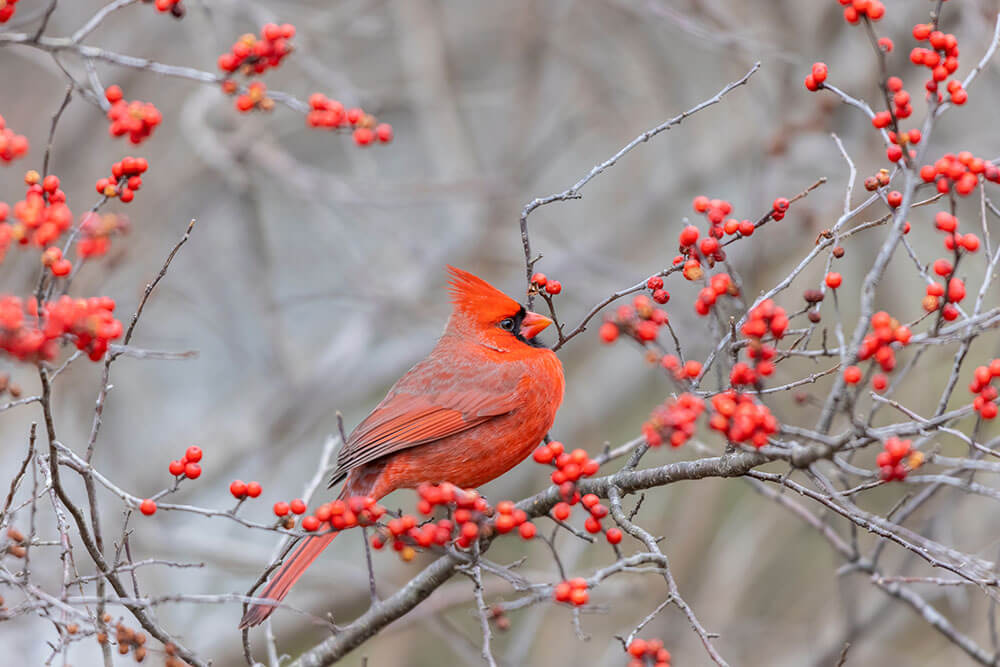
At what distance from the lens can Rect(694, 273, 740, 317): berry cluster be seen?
221 cm

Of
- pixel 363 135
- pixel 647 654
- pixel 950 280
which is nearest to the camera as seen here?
pixel 950 280

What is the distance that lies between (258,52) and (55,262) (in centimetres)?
113

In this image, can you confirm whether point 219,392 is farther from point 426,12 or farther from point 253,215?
point 426,12

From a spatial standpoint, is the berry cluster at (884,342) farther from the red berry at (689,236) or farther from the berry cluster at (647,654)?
the berry cluster at (647,654)

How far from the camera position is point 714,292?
87.6 inches

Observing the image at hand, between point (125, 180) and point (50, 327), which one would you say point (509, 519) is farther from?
point (125, 180)

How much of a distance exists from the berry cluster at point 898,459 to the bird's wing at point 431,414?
1.88 m

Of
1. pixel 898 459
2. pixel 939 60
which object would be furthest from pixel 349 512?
pixel 939 60

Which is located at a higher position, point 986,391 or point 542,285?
point 542,285

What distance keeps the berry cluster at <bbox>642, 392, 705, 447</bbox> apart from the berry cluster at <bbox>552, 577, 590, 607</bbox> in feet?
1.36

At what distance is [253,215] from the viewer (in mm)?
6375

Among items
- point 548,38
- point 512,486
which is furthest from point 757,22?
point 512,486

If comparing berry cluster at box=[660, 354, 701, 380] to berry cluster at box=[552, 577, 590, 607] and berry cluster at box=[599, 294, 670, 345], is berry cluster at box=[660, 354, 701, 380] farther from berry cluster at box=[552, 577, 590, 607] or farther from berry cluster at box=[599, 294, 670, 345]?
berry cluster at box=[552, 577, 590, 607]

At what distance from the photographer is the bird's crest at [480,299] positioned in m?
3.97
